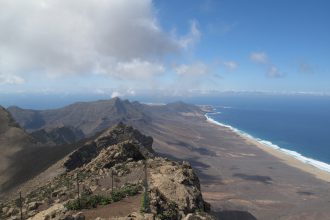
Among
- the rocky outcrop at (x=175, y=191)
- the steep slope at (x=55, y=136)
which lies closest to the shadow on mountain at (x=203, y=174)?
the steep slope at (x=55, y=136)

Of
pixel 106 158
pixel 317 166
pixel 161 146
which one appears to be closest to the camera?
pixel 106 158

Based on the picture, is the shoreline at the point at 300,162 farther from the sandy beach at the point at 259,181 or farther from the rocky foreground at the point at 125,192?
the rocky foreground at the point at 125,192

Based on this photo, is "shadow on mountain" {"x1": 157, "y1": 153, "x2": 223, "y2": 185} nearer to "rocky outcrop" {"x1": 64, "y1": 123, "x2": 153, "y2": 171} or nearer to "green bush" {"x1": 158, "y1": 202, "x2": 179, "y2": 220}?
"rocky outcrop" {"x1": 64, "y1": 123, "x2": 153, "y2": 171}

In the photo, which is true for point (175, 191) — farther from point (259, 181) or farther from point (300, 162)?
point (300, 162)

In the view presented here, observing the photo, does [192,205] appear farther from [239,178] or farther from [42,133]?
[42,133]

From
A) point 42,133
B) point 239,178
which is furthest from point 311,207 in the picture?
point 42,133

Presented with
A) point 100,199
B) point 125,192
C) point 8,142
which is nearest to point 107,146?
point 8,142
